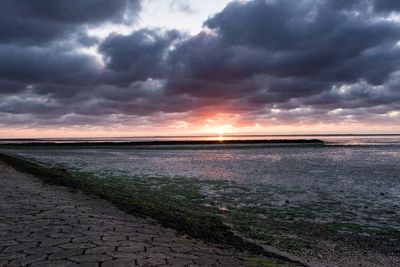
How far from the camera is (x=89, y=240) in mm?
7781

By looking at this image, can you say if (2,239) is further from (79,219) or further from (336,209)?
(336,209)

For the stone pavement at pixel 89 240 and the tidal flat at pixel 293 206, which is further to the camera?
the tidal flat at pixel 293 206

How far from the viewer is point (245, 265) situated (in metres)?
7.11

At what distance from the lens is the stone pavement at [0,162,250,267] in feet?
21.7

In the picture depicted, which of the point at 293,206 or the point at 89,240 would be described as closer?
the point at 89,240

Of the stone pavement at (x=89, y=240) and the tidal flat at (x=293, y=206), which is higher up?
the stone pavement at (x=89, y=240)

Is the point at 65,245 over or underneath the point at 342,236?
over

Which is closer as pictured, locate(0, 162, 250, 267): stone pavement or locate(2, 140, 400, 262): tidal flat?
locate(0, 162, 250, 267): stone pavement

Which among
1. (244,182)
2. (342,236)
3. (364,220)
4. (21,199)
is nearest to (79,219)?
(21,199)

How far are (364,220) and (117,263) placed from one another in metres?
10.2

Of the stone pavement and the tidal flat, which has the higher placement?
the stone pavement

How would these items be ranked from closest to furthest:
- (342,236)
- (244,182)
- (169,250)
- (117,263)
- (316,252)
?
(117,263) → (169,250) → (316,252) → (342,236) → (244,182)

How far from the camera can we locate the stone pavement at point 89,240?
21.7ft

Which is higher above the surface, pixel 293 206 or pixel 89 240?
pixel 89 240
